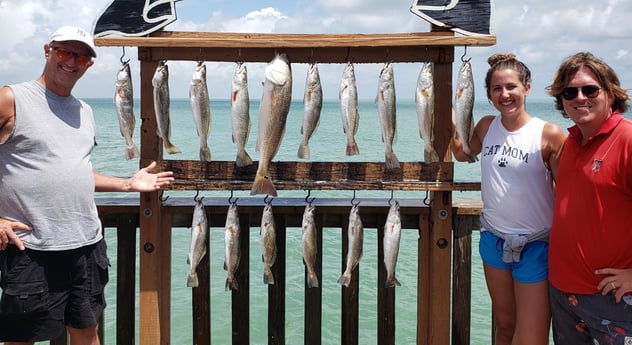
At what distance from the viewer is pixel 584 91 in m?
2.46

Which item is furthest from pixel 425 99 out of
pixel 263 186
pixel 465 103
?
pixel 263 186

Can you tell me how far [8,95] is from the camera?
8.76ft

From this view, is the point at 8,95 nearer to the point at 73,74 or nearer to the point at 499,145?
the point at 73,74

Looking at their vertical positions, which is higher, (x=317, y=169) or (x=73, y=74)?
(x=73, y=74)

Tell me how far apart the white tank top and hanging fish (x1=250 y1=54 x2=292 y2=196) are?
115 centimetres

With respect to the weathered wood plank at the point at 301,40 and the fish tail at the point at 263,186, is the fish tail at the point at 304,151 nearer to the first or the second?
the fish tail at the point at 263,186

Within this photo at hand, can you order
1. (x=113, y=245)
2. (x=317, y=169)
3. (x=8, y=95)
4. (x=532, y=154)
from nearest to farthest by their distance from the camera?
(x=8, y=95), (x=532, y=154), (x=317, y=169), (x=113, y=245)

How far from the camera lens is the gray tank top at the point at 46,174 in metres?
2.69

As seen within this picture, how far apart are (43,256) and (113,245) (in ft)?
18.7

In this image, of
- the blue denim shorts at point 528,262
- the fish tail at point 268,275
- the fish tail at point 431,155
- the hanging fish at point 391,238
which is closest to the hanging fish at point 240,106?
the fish tail at point 268,275

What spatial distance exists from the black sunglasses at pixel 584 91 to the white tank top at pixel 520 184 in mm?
409

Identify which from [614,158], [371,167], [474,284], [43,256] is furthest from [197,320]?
[474,284]

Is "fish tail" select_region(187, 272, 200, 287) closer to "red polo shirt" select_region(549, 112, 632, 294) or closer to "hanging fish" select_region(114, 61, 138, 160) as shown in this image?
"hanging fish" select_region(114, 61, 138, 160)

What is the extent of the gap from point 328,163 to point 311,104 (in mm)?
403
